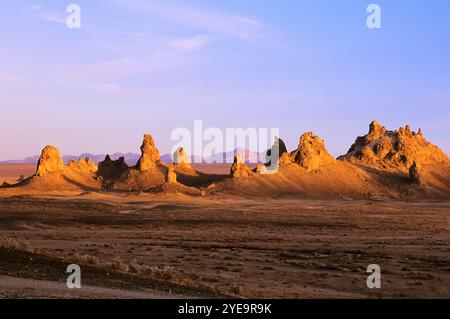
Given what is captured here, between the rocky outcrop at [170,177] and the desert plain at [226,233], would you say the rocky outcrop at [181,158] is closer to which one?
the desert plain at [226,233]

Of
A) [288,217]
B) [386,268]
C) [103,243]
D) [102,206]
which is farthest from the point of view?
[102,206]

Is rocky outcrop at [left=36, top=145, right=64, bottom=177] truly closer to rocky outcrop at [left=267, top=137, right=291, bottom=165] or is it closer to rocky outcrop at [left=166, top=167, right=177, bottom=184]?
rocky outcrop at [left=166, top=167, right=177, bottom=184]

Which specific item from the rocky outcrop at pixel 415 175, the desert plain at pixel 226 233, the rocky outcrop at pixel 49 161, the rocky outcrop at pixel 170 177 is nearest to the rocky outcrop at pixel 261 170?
the desert plain at pixel 226 233

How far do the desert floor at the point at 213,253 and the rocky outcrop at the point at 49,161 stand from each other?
2835 centimetres

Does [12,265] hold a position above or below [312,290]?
above

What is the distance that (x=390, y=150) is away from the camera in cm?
12225

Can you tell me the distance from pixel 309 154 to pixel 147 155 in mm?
26935

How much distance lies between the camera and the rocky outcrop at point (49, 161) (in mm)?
93938

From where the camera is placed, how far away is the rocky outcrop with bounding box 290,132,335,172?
106 metres

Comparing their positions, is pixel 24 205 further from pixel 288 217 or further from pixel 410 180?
pixel 410 180

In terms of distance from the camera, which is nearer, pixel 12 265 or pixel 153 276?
pixel 12 265
